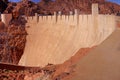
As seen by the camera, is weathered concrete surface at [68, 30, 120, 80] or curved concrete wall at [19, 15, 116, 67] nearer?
weathered concrete surface at [68, 30, 120, 80]

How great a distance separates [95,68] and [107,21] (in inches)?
310

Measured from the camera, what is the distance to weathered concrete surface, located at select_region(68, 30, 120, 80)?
15127mm

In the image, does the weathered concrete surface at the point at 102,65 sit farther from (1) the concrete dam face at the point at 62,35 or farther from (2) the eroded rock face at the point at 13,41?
(2) the eroded rock face at the point at 13,41

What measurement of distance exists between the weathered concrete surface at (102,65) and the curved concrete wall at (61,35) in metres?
4.01

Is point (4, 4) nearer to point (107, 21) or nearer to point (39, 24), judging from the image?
point (39, 24)

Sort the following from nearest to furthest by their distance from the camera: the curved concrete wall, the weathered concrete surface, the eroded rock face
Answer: the weathered concrete surface → the curved concrete wall → the eroded rock face

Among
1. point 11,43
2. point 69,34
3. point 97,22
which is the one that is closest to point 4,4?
point 11,43

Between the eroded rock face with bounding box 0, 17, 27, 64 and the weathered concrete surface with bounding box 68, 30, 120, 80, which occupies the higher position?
the weathered concrete surface with bounding box 68, 30, 120, 80

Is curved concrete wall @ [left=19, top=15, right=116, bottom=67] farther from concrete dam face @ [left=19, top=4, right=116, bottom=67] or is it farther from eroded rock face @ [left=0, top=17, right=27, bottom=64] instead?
eroded rock face @ [left=0, top=17, right=27, bottom=64]

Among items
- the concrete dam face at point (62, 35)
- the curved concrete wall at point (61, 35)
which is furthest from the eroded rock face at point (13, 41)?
the curved concrete wall at point (61, 35)

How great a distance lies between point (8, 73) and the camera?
23719 millimetres

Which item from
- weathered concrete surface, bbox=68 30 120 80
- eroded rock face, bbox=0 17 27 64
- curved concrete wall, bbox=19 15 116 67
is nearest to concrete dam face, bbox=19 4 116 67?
curved concrete wall, bbox=19 15 116 67

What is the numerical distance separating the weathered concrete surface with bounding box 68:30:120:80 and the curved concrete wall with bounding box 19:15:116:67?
158 inches

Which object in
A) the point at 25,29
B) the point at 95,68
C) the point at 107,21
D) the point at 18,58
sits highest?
the point at 107,21
